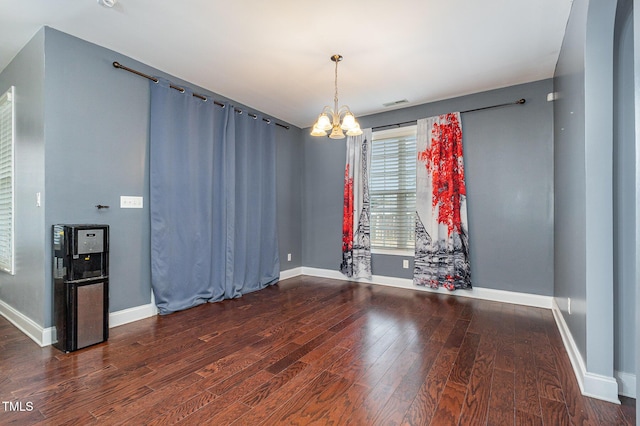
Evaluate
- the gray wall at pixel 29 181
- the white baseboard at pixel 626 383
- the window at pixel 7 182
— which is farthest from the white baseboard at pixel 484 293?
the window at pixel 7 182

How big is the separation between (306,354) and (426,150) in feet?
10.1

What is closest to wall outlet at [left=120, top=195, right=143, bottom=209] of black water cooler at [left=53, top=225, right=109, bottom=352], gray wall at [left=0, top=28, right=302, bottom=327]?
gray wall at [left=0, top=28, right=302, bottom=327]

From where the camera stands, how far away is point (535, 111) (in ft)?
11.6

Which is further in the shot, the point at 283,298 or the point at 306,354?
the point at 283,298

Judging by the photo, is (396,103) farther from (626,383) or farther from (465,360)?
(626,383)

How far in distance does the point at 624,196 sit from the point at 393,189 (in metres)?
2.87

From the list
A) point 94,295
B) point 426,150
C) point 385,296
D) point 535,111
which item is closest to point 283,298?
point 385,296

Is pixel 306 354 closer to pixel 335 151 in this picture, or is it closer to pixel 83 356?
pixel 83 356

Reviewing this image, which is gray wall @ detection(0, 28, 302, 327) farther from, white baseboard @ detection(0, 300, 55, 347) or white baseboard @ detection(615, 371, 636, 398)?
white baseboard @ detection(615, 371, 636, 398)

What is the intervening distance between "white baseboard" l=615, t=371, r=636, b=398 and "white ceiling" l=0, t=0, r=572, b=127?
2.54m

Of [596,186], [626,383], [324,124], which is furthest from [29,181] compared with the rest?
[626,383]

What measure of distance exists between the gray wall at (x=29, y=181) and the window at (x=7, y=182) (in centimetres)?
12

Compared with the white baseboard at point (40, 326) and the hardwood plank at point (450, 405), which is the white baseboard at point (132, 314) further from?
the hardwood plank at point (450, 405)

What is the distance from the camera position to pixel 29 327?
264 cm
